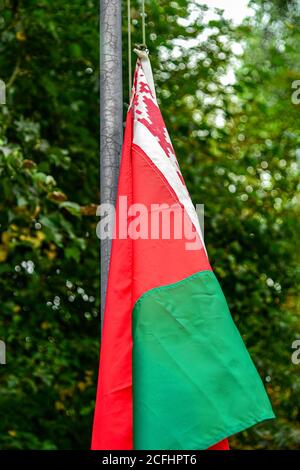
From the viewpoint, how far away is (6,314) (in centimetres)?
445

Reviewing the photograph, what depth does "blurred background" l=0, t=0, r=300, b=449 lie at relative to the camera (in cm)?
443

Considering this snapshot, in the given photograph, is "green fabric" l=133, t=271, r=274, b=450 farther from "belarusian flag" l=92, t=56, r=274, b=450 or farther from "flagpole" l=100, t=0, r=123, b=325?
"flagpole" l=100, t=0, r=123, b=325

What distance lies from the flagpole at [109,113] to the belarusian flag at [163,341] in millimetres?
36

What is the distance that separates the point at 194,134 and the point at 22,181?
2.23 metres

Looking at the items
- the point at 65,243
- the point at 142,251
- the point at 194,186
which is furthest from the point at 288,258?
the point at 142,251

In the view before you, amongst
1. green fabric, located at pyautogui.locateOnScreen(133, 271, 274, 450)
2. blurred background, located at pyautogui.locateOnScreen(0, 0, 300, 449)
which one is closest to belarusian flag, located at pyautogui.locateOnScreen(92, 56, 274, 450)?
green fabric, located at pyautogui.locateOnScreen(133, 271, 274, 450)

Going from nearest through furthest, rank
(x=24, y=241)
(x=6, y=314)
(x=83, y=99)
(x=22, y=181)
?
(x=22, y=181)
(x=24, y=241)
(x=6, y=314)
(x=83, y=99)

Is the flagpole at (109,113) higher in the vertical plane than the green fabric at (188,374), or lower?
higher

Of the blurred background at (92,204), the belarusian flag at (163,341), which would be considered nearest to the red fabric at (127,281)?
the belarusian flag at (163,341)

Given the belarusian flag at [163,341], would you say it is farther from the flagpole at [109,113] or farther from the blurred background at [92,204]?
the blurred background at [92,204]

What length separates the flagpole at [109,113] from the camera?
1.76m

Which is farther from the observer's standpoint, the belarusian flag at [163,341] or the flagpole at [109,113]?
the flagpole at [109,113]

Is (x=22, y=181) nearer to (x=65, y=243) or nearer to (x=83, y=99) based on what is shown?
(x=65, y=243)

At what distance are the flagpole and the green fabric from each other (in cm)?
18
